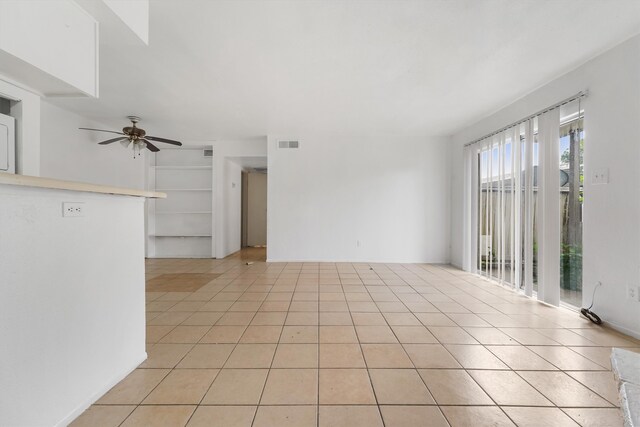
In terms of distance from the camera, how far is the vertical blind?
122 inches

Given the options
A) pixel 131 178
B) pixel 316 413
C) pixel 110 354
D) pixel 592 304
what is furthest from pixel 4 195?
pixel 131 178

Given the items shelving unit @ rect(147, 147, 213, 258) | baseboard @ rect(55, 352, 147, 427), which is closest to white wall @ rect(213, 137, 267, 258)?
shelving unit @ rect(147, 147, 213, 258)

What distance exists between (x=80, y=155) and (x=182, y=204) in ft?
6.73

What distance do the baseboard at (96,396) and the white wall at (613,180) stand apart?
4.10m

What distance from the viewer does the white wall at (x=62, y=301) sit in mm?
1090

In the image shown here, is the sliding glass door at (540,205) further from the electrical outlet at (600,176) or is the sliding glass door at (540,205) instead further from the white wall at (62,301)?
the white wall at (62,301)

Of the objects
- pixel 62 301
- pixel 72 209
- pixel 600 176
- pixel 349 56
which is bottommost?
pixel 62 301

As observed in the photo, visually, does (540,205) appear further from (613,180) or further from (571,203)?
(613,180)

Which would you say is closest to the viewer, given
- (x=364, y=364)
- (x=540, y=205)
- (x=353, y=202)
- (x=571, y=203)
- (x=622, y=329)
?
(x=364, y=364)

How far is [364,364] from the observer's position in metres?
1.89

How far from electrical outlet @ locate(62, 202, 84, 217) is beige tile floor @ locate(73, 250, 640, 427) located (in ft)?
3.57

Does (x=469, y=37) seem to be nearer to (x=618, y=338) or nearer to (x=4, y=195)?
(x=618, y=338)

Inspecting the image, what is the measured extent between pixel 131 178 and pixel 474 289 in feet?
22.8

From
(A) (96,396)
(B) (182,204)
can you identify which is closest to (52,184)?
(A) (96,396)
